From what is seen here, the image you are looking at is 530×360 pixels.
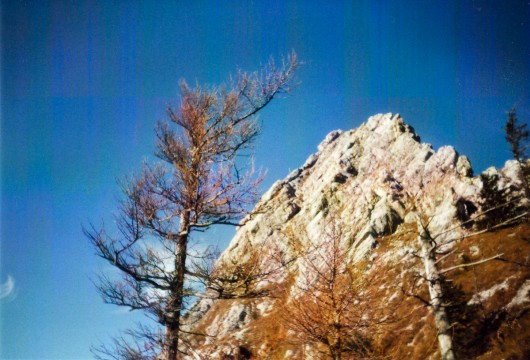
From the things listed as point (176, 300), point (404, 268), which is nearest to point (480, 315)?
point (404, 268)

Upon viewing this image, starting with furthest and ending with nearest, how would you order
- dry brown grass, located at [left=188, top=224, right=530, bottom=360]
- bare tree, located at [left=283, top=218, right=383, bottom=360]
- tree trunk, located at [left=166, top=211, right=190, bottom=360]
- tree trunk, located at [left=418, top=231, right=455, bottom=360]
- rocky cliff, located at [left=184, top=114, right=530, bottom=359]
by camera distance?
dry brown grass, located at [left=188, top=224, right=530, bottom=360]
rocky cliff, located at [left=184, top=114, right=530, bottom=359]
bare tree, located at [left=283, top=218, right=383, bottom=360]
tree trunk, located at [left=418, top=231, right=455, bottom=360]
tree trunk, located at [left=166, top=211, right=190, bottom=360]

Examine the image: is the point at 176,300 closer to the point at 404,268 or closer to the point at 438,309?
the point at 438,309

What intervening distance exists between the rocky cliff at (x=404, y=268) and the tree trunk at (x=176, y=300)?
524 mm

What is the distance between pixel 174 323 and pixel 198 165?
157 inches

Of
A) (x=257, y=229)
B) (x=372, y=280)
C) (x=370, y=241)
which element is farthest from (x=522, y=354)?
(x=257, y=229)

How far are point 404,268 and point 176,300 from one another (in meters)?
15.2

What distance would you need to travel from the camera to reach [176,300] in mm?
6250

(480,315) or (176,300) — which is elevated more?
(176,300)

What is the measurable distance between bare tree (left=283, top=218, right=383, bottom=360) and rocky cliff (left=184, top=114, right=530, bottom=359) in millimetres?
368

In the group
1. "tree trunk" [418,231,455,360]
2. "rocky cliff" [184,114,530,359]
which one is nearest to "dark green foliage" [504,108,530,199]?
"rocky cliff" [184,114,530,359]

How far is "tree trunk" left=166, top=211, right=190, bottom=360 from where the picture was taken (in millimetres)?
5953

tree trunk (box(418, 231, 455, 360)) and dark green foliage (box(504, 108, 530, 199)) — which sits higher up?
dark green foliage (box(504, 108, 530, 199))

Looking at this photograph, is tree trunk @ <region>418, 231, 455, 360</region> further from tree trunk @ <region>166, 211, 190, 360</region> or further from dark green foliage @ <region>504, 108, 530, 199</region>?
dark green foliage @ <region>504, 108, 530, 199</region>

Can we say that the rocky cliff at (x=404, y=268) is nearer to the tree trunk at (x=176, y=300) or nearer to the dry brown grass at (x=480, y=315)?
the dry brown grass at (x=480, y=315)
